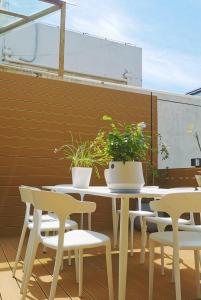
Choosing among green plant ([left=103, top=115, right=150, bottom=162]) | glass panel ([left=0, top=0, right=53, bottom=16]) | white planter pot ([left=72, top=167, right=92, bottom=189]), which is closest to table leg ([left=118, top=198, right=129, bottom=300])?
green plant ([left=103, top=115, right=150, bottom=162])

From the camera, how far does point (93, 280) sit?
259cm

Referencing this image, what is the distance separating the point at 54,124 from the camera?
16.2ft

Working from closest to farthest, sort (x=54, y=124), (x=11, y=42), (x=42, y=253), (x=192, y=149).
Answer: (x=42, y=253)
(x=54, y=124)
(x=192, y=149)
(x=11, y=42)

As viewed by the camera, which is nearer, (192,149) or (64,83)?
(64,83)

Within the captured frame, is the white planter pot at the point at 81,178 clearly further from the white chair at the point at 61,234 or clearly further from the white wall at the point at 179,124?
the white wall at the point at 179,124

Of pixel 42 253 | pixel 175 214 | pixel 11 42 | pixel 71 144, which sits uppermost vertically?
pixel 11 42

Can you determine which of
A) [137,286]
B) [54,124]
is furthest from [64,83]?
[137,286]

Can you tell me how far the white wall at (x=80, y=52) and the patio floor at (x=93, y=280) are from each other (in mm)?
6292

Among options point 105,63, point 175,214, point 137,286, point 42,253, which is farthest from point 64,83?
point 105,63

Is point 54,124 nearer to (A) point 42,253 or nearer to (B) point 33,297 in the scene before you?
(A) point 42,253

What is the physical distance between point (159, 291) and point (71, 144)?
9.86 feet

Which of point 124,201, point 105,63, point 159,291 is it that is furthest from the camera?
point 105,63

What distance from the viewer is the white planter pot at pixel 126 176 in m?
2.03

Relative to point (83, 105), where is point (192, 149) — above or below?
below
